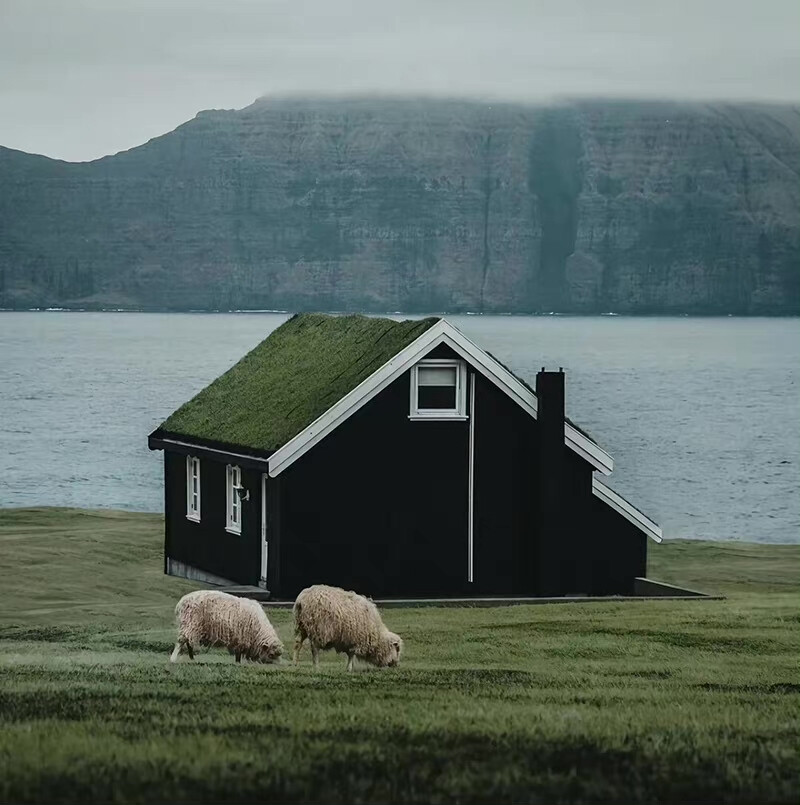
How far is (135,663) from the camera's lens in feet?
72.0

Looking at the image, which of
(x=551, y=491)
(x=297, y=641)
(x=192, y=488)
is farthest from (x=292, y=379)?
(x=297, y=641)

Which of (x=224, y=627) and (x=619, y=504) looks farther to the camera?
(x=619, y=504)

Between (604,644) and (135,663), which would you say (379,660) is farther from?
(604,644)

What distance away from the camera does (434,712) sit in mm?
16234

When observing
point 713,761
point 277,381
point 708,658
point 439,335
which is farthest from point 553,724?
point 277,381

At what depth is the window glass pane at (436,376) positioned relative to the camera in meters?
34.5

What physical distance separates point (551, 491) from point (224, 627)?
1300 centimetres

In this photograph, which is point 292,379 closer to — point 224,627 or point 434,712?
point 224,627

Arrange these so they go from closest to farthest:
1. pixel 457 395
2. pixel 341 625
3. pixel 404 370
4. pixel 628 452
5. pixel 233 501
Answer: pixel 341 625 → pixel 404 370 → pixel 457 395 → pixel 233 501 → pixel 628 452

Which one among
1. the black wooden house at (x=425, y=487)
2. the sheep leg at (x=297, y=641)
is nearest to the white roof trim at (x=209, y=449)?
the black wooden house at (x=425, y=487)

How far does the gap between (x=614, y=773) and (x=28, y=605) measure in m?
22.8

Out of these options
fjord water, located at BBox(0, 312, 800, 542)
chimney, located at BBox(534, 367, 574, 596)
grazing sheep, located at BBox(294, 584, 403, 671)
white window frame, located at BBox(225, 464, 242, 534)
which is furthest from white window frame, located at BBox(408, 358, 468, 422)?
fjord water, located at BBox(0, 312, 800, 542)

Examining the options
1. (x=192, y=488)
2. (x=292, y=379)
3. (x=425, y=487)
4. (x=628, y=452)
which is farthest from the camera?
(x=628, y=452)

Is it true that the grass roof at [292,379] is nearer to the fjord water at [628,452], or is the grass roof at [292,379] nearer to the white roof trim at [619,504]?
the white roof trim at [619,504]
